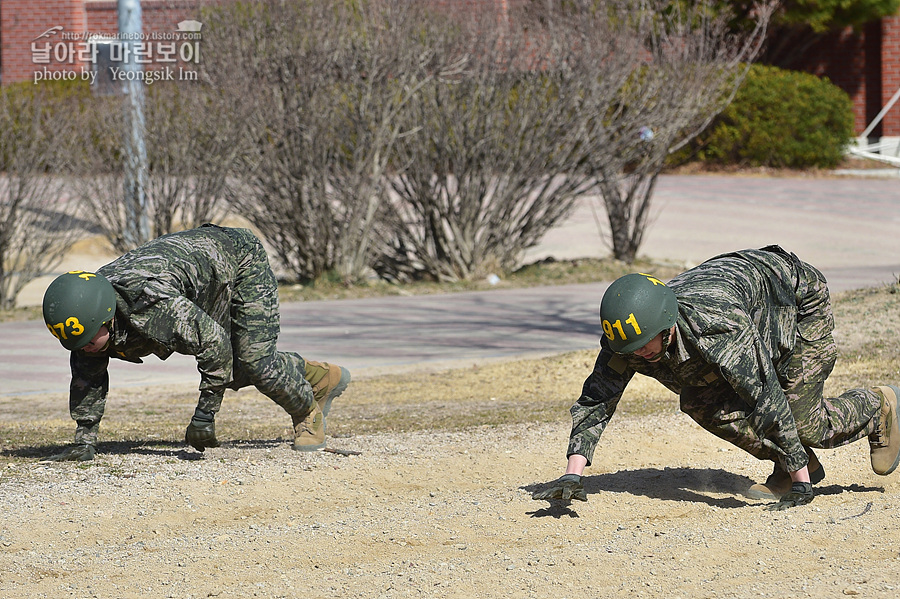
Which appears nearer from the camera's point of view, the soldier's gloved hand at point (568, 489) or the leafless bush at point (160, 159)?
the soldier's gloved hand at point (568, 489)

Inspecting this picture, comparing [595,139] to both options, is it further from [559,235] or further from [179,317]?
[179,317]

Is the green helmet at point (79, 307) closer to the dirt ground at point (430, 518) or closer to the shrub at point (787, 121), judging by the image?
the dirt ground at point (430, 518)

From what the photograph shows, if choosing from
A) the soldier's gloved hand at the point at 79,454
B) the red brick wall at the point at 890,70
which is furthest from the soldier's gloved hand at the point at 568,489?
the red brick wall at the point at 890,70

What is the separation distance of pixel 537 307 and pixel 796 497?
7.59 m

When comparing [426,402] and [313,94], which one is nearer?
[426,402]

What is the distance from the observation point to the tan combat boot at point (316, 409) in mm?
6121

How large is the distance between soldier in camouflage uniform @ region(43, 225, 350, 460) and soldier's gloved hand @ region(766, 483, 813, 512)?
2.56 metres

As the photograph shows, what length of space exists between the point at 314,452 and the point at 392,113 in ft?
25.8

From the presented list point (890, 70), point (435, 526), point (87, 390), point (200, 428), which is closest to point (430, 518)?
point (435, 526)

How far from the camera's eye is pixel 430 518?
4.90 meters

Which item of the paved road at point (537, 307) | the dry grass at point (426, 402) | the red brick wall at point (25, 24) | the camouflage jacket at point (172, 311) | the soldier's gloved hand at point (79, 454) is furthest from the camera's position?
the red brick wall at point (25, 24)

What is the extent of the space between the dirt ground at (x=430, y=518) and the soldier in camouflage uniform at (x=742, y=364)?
1.02 feet

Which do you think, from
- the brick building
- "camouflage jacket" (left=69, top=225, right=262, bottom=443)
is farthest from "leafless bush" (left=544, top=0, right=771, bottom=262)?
the brick building

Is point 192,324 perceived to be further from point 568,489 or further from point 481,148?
point 481,148
